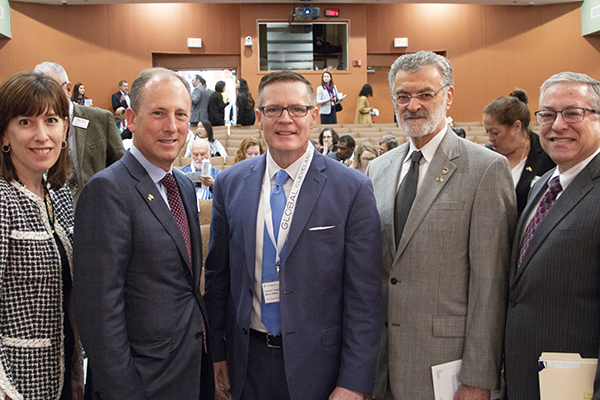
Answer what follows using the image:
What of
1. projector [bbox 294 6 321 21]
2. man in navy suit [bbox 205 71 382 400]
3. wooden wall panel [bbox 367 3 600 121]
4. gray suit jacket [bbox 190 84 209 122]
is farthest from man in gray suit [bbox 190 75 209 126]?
man in navy suit [bbox 205 71 382 400]

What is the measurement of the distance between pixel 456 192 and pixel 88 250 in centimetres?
120

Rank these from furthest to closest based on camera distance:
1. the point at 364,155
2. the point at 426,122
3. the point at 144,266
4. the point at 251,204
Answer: the point at 364,155 < the point at 426,122 < the point at 251,204 < the point at 144,266

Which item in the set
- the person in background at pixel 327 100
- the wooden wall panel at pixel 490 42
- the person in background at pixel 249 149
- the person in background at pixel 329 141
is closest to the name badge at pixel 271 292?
the person in background at pixel 249 149

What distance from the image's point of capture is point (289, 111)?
1577 millimetres

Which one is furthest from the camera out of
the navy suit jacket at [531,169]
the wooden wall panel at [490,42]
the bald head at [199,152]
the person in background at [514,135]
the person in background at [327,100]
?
the wooden wall panel at [490,42]

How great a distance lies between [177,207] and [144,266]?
244mm

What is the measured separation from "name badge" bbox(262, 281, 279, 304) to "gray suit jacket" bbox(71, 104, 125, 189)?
1434mm

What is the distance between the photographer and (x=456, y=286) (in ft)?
5.31

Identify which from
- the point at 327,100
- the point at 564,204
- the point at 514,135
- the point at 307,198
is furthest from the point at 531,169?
the point at 327,100

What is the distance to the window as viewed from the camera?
12789 mm

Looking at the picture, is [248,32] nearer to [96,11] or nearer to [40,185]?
[96,11]

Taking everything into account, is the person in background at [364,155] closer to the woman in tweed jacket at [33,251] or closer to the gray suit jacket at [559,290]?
the gray suit jacket at [559,290]

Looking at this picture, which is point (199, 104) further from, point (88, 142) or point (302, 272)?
point (302, 272)

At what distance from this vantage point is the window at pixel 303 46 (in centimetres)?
1279
